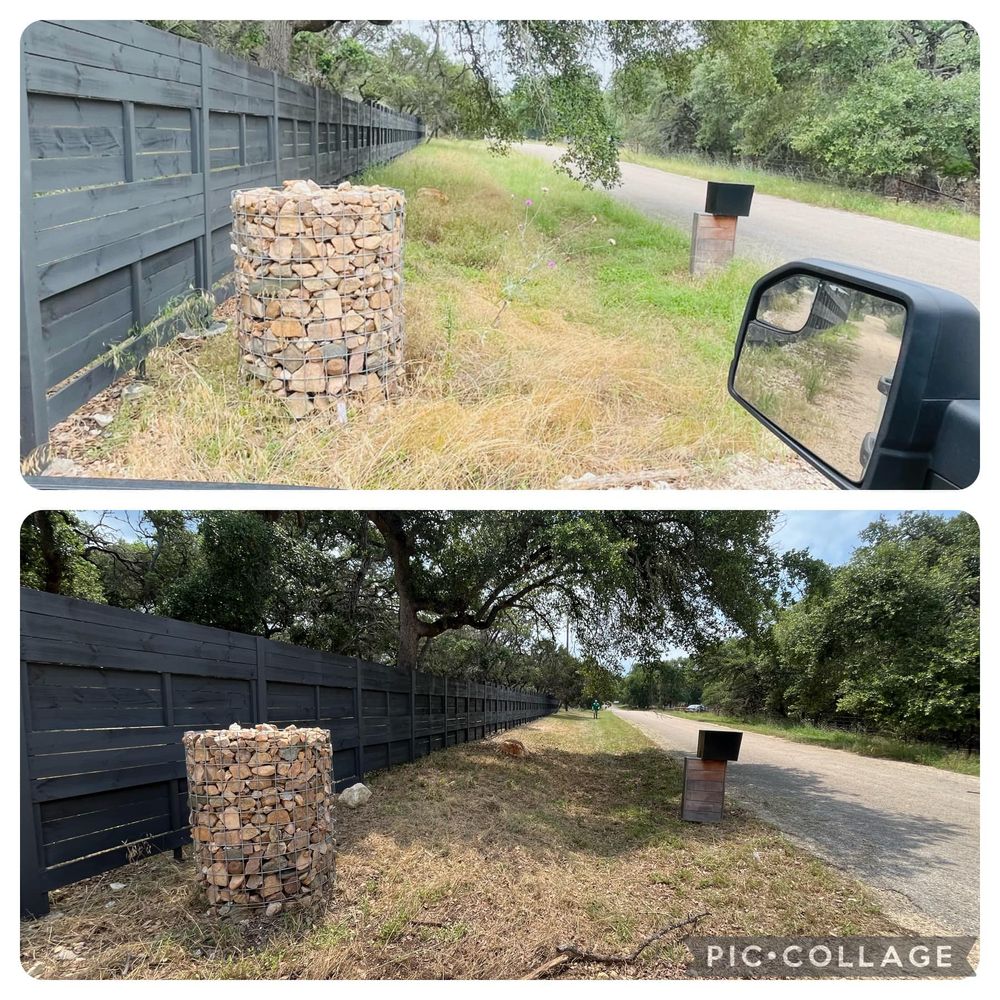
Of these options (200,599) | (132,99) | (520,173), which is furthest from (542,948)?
(520,173)

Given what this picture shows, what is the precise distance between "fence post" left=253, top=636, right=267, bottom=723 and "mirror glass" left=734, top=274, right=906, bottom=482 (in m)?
3.42

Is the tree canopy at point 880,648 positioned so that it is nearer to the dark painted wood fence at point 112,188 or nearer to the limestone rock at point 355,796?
the limestone rock at point 355,796

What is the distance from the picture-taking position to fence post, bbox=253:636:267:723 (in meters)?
4.93

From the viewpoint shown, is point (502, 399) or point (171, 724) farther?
point (502, 399)

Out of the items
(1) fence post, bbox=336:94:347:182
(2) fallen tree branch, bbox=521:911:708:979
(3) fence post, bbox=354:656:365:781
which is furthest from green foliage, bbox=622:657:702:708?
(1) fence post, bbox=336:94:347:182

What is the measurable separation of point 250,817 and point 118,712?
832 millimetres

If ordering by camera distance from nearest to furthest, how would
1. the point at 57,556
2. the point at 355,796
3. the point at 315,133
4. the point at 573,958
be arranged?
the point at 573,958
the point at 355,796
the point at 57,556
the point at 315,133

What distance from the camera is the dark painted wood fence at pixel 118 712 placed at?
325 cm

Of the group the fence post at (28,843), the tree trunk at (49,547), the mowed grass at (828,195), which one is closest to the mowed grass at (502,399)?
the fence post at (28,843)

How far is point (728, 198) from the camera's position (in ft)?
28.4

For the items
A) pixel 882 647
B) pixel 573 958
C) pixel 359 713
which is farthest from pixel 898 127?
pixel 573 958

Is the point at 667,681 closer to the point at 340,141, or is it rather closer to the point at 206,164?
the point at 206,164

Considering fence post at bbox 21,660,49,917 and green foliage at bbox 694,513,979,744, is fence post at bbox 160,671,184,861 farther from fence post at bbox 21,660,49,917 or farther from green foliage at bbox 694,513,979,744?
green foliage at bbox 694,513,979,744

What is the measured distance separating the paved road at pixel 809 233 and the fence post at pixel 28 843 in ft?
27.5
